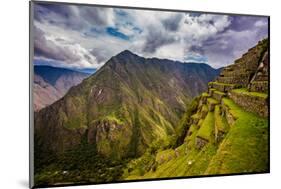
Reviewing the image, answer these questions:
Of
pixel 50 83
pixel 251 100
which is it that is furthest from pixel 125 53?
pixel 251 100

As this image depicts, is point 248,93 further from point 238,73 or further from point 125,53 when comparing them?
point 125,53

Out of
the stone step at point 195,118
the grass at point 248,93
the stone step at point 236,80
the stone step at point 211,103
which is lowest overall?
the stone step at point 195,118

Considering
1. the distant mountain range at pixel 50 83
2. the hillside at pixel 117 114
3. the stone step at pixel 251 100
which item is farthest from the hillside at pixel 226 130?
the distant mountain range at pixel 50 83

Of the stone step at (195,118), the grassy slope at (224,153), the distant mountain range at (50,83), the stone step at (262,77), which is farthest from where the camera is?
the stone step at (262,77)

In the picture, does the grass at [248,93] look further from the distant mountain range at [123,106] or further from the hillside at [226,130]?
the distant mountain range at [123,106]

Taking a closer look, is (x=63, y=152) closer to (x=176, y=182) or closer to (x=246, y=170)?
(x=176, y=182)

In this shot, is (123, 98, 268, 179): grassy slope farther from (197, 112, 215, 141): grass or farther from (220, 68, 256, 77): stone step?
(220, 68, 256, 77): stone step

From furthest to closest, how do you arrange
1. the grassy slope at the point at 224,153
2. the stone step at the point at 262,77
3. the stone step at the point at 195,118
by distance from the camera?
the stone step at the point at 262,77
the stone step at the point at 195,118
the grassy slope at the point at 224,153
